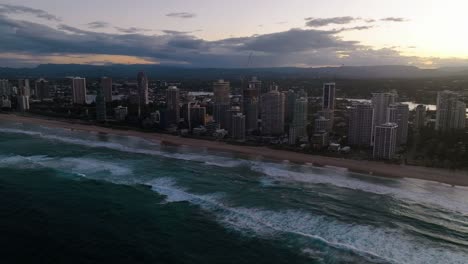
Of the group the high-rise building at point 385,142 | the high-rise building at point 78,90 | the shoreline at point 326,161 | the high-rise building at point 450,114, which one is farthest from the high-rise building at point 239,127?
the high-rise building at point 78,90

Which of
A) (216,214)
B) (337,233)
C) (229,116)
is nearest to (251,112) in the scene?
(229,116)

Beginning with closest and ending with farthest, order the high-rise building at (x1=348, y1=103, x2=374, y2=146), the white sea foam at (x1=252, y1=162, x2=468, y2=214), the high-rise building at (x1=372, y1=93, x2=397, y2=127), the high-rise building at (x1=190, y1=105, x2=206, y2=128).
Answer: the white sea foam at (x1=252, y1=162, x2=468, y2=214), the high-rise building at (x1=348, y1=103, x2=374, y2=146), the high-rise building at (x1=372, y1=93, x2=397, y2=127), the high-rise building at (x1=190, y1=105, x2=206, y2=128)

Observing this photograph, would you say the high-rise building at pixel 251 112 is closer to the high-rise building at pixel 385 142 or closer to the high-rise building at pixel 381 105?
the high-rise building at pixel 381 105

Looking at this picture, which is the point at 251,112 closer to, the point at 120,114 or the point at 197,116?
the point at 197,116

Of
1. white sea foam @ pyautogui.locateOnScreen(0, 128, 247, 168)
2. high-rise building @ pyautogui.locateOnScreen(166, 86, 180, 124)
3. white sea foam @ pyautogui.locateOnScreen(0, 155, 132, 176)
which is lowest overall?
white sea foam @ pyautogui.locateOnScreen(0, 128, 247, 168)

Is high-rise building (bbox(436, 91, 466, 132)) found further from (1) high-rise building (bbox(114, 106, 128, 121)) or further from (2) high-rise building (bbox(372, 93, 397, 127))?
(1) high-rise building (bbox(114, 106, 128, 121))

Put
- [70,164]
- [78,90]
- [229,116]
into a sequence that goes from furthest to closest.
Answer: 1. [78,90]
2. [229,116]
3. [70,164]

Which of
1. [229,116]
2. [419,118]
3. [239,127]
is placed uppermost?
[229,116]

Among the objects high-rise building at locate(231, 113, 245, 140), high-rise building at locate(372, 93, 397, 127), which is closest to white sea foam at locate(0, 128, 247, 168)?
high-rise building at locate(231, 113, 245, 140)
